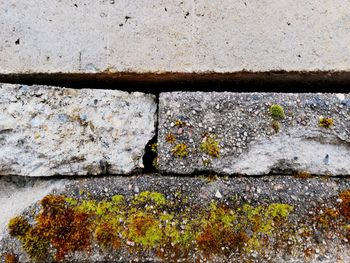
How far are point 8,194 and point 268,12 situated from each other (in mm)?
1423

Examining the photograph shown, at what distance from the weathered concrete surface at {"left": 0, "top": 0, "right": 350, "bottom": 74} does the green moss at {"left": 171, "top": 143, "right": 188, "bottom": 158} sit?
342mm

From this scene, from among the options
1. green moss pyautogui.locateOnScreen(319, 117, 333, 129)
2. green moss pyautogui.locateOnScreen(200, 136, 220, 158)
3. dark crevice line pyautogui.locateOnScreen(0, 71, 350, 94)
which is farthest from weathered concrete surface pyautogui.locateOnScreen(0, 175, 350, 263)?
dark crevice line pyautogui.locateOnScreen(0, 71, 350, 94)

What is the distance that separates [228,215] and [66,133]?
2.48 feet

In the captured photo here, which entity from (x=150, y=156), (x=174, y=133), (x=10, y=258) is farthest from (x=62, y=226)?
(x=174, y=133)

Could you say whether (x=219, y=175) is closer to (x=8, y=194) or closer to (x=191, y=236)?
(x=191, y=236)

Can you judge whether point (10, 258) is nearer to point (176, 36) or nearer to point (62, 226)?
point (62, 226)

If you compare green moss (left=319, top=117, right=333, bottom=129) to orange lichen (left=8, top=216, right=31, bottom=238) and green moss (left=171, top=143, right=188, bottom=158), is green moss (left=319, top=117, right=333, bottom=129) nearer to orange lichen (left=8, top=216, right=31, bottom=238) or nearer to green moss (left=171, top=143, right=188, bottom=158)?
green moss (left=171, top=143, right=188, bottom=158)

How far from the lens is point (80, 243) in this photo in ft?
5.26

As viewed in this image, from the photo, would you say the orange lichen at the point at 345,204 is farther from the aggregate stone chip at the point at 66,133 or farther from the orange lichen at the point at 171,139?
the aggregate stone chip at the point at 66,133

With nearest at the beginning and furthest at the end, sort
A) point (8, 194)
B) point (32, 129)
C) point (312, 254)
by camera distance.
→ point (312, 254), point (32, 129), point (8, 194)

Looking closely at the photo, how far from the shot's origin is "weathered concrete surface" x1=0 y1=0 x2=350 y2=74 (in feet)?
5.82

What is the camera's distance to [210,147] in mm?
1694

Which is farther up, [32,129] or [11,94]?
[11,94]

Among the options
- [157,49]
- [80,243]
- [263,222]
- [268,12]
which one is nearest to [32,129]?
[80,243]
